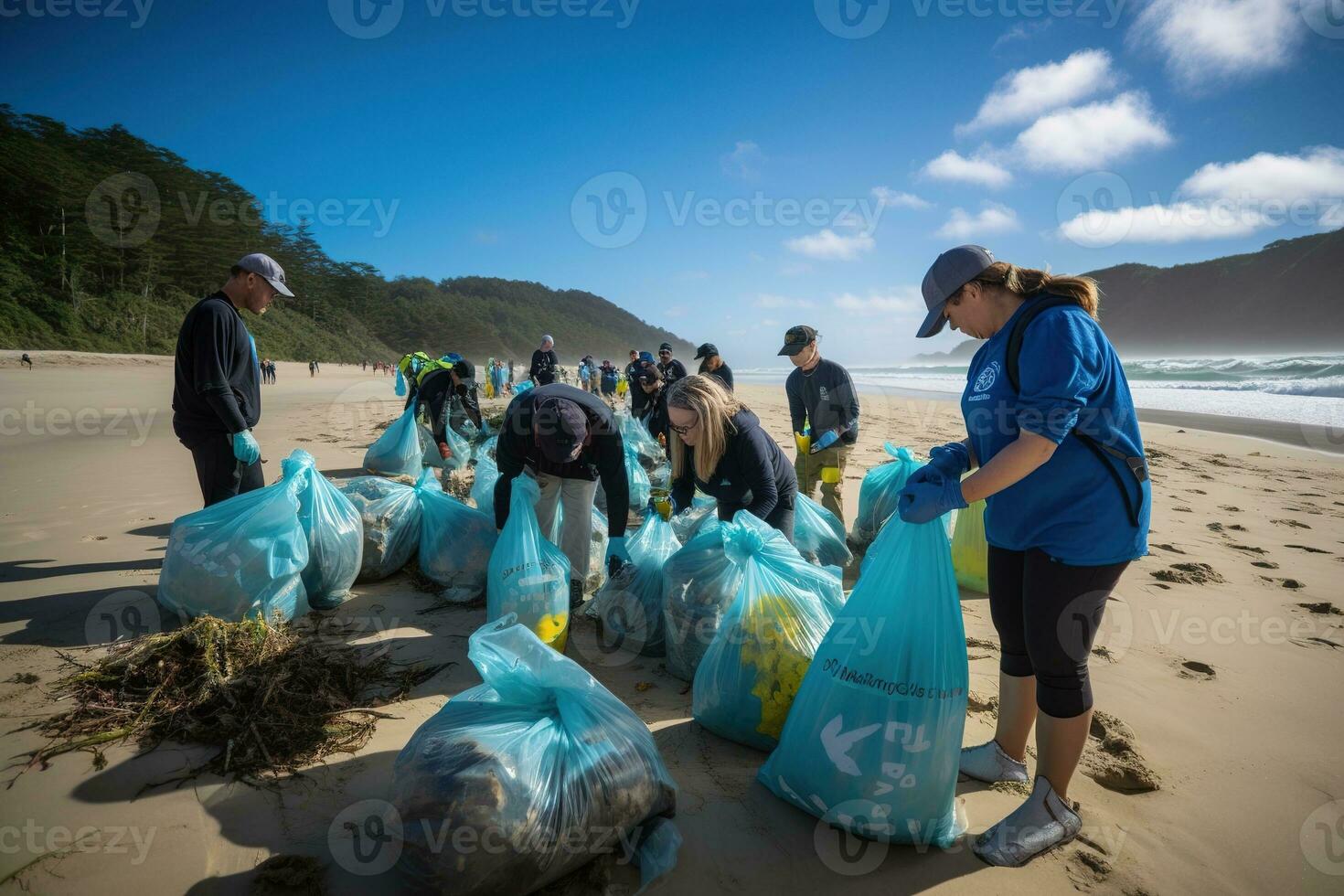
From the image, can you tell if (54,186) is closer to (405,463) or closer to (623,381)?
(623,381)

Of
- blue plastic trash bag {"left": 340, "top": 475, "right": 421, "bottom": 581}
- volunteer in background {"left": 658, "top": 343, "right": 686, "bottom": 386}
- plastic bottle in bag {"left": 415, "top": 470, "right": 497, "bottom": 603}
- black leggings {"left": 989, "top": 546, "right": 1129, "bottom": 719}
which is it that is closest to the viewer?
black leggings {"left": 989, "top": 546, "right": 1129, "bottom": 719}

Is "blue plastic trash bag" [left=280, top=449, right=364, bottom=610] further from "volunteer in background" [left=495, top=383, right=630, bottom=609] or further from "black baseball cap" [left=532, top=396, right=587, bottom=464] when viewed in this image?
"black baseball cap" [left=532, top=396, right=587, bottom=464]

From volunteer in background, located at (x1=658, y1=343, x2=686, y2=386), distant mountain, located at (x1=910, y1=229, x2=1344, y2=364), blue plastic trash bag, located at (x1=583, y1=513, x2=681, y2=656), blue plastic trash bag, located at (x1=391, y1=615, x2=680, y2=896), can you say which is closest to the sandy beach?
blue plastic trash bag, located at (x1=583, y1=513, x2=681, y2=656)

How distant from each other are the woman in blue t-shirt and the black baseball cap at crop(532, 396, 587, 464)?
1.49 metres

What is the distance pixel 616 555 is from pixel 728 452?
2.47ft

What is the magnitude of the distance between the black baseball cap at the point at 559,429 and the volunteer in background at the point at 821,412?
1743 mm

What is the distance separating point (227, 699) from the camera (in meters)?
1.88

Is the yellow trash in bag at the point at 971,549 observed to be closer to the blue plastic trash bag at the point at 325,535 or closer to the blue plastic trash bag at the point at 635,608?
the blue plastic trash bag at the point at 635,608

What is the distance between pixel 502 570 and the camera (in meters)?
2.36

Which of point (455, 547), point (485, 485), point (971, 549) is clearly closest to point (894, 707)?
point (971, 549)

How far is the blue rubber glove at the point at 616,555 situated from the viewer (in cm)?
281

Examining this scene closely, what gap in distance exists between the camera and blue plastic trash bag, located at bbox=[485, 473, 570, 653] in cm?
231

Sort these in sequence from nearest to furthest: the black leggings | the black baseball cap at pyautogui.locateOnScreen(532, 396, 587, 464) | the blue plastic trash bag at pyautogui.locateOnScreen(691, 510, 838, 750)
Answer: the black leggings, the blue plastic trash bag at pyautogui.locateOnScreen(691, 510, 838, 750), the black baseball cap at pyautogui.locateOnScreen(532, 396, 587, 464)

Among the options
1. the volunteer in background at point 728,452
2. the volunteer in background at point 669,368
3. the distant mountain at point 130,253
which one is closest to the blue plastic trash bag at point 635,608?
the volunteer in background at point 728,452
